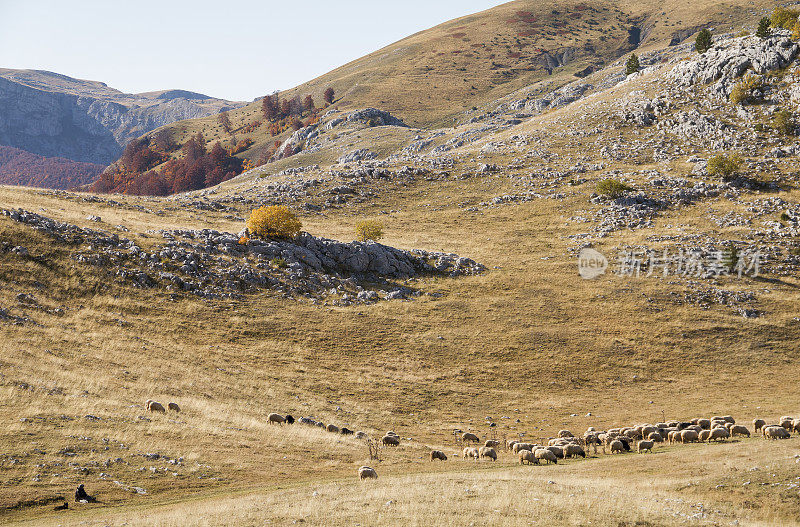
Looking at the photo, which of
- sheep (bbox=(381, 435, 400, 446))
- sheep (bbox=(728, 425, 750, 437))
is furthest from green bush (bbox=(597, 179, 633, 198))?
sheep (bbox=(381, 435, 400, 446))

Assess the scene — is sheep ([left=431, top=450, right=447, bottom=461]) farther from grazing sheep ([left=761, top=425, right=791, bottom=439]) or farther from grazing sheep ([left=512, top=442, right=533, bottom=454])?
grazing sheep ([left=761, top=425, right=791, bottom=439])

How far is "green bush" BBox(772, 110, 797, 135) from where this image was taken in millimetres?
90188

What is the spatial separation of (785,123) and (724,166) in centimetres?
1974

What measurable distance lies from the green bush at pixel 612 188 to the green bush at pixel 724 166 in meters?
12.7

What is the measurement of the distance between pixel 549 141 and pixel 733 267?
52.7 m

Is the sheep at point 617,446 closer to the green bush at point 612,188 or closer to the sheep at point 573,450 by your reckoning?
the sheep at point 573,450

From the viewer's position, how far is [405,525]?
17891mm

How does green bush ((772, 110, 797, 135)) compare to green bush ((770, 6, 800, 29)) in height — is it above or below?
below

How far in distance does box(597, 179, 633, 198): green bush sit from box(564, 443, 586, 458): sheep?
63.4 meters

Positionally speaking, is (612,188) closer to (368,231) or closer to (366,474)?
(368,231)

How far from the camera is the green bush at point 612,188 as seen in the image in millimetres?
84500

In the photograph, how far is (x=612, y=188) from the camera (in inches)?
3332

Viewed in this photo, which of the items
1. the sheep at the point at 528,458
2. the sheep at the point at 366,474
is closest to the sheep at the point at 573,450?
the sheep at the point at 528,458

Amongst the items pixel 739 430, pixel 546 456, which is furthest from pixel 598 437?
pixel 739 430
